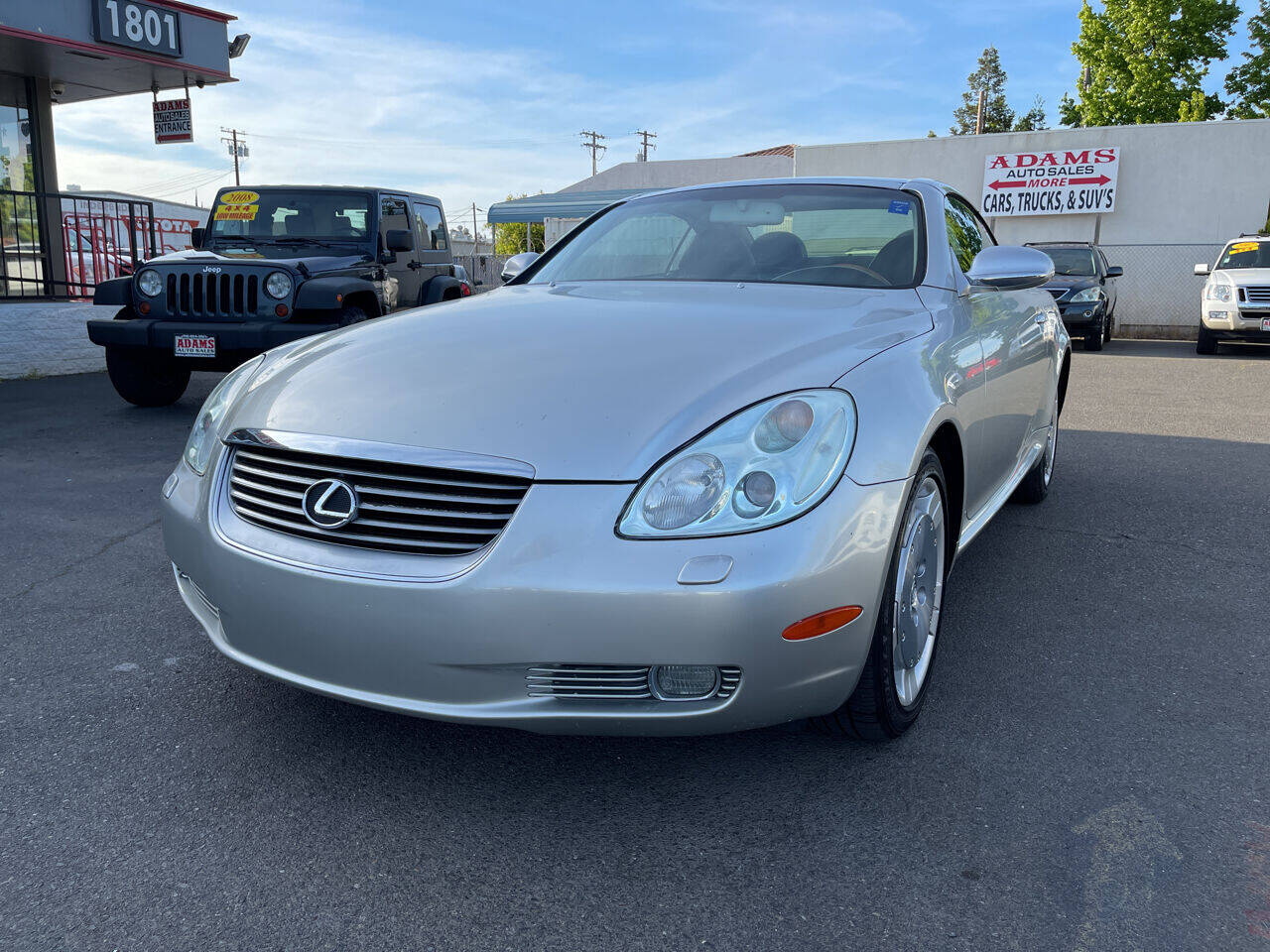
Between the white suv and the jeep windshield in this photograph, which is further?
the white suv

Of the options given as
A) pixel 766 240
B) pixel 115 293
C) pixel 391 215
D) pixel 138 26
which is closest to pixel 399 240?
pixel 391 215

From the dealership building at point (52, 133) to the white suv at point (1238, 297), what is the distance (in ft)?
44.3

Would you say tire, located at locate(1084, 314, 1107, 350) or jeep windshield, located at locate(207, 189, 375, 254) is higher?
jeep windshield, located at locate(207, 189, 375, 254)

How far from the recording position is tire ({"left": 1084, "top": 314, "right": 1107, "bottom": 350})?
14.6 meters

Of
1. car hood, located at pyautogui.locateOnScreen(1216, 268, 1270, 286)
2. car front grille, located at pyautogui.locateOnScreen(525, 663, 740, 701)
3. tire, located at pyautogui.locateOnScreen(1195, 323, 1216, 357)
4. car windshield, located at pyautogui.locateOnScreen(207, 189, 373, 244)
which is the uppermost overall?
car windshield, located at pyautogui.locateOnScreen(207, 189, 373, 244)

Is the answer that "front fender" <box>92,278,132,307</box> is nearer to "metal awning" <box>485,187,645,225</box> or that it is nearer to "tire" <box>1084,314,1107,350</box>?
"tire" <box>1084,314,1107,350</box>

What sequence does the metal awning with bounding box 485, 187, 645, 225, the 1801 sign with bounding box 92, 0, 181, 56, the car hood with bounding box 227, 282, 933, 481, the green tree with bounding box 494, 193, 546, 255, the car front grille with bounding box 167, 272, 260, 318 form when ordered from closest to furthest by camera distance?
the car hood with bounding box 227, 282, 933, 481
the car front grille with bounding box 167, 272, 260, 318
the 1801 sign with bounding box 92, 0, 181, 56
the metal awning with bounding box 485, 187, 645, 225
the green tree with bounding box 494, 193, 546, 255

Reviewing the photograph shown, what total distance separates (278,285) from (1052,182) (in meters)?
17.4

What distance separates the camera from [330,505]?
2.13 m

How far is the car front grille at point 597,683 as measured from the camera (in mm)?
1999

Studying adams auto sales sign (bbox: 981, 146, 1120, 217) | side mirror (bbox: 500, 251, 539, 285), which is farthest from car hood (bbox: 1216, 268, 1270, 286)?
side mirror (bbox: 500, 251, 539, 285)

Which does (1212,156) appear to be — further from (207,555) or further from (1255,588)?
(207,555)

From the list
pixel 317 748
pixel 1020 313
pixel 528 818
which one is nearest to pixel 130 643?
pixel 317 748

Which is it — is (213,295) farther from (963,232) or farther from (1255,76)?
(1255,76)
